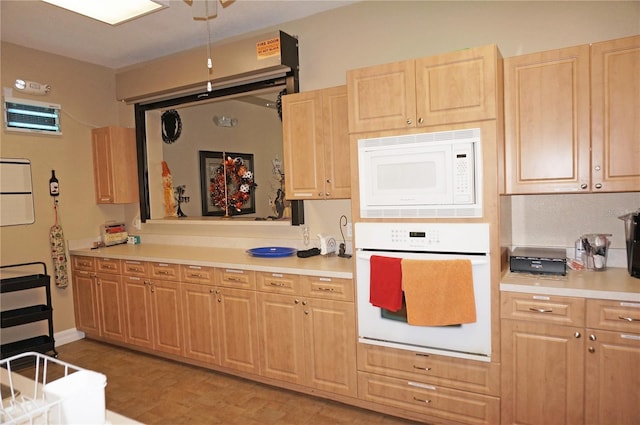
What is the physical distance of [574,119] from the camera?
7.59 ft

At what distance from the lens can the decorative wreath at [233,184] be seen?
4.04 meters

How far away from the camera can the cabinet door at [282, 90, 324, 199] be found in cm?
311

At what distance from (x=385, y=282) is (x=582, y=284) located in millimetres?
1042

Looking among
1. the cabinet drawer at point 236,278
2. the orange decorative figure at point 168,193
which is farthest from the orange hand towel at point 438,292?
the orange decorative figure at point 168,193

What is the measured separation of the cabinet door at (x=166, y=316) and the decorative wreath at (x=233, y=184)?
38.9 inches

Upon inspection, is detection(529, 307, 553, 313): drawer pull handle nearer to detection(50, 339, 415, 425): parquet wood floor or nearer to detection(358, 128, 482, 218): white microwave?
detection(358, 128, 482, 218): white microwave

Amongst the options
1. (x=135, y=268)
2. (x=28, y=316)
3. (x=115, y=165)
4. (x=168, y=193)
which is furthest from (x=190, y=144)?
(x=28, y=316)

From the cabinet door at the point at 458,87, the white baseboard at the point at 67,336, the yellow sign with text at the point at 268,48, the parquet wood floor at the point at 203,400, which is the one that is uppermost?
the yellow sign with text at the point at 268,48

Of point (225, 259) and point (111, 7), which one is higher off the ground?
point (111, 7)

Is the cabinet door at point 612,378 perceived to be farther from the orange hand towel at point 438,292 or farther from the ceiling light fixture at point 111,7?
the ceiling light fixture at point 111,7

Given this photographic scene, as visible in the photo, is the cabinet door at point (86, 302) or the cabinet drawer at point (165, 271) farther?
the cabinet door at point (86, 302)

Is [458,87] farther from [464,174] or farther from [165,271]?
[165,271]

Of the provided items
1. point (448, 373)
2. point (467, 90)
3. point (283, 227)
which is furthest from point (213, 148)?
point (448, 373)

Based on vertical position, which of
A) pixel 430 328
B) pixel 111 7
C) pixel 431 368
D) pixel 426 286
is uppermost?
pixel 111 7
